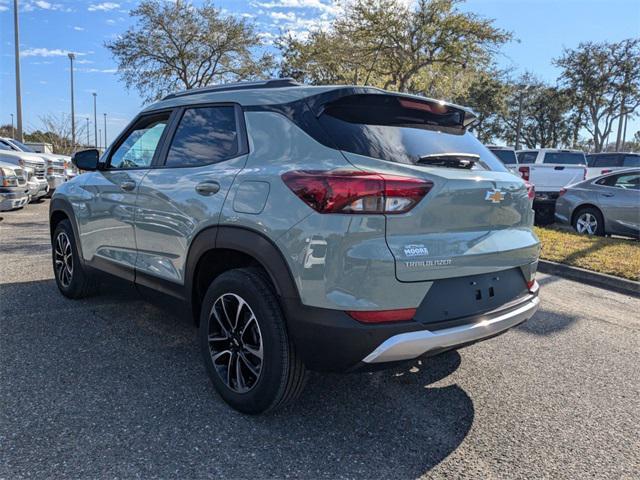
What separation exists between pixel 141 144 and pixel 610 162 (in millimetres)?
18438

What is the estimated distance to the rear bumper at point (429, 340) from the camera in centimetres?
230

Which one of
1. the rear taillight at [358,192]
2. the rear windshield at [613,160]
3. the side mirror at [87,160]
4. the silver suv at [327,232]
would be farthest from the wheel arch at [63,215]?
the rear windshield at [613,160]

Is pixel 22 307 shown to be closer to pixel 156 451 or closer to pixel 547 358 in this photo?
pixel 156 451

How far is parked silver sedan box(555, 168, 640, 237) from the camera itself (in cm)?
947

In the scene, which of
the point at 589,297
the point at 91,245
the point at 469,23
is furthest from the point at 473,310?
the point at 469,23

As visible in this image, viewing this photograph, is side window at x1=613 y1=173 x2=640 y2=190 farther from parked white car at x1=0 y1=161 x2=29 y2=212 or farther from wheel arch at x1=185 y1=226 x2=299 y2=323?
parked white car at x1=0 y1=161 x2=29 y2=212

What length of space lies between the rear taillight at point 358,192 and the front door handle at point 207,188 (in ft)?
2.26

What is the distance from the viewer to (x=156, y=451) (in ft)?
7.97

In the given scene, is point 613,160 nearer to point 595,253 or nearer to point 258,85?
point 595,253

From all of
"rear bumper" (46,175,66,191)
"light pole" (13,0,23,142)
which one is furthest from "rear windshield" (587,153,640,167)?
"light pole" (13,0,23,142)

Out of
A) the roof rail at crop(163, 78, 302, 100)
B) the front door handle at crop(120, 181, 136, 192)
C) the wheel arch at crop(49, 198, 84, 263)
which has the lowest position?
the wheel arch at crop(49, 198, 84, 263)

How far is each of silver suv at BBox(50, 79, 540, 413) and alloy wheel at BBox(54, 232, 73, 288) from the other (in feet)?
5.72

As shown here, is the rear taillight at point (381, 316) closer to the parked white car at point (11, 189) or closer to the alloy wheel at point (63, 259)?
the alloy wheel at point (63, 259)

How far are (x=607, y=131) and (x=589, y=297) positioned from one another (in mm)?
36959
